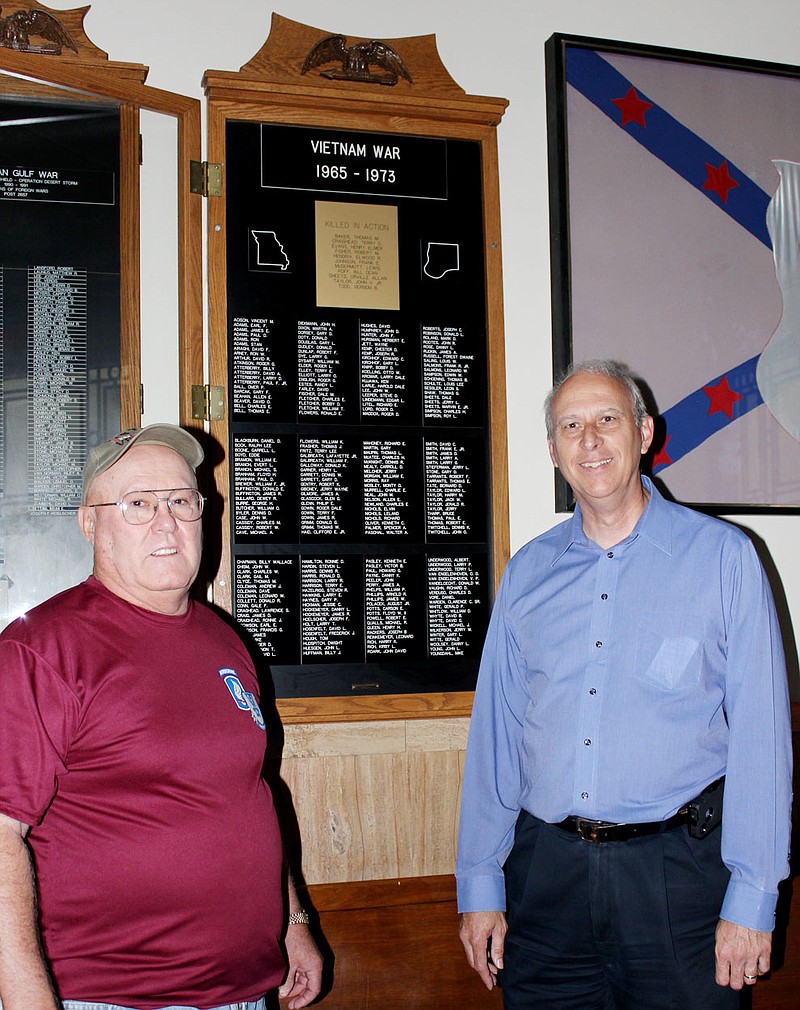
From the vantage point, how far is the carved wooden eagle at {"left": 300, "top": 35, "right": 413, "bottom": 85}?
2.60 m

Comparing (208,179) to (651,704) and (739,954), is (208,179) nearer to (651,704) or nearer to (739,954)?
(651,704)

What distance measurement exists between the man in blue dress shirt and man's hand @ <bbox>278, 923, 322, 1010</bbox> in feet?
1.11

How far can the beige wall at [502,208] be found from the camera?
8.04 feet

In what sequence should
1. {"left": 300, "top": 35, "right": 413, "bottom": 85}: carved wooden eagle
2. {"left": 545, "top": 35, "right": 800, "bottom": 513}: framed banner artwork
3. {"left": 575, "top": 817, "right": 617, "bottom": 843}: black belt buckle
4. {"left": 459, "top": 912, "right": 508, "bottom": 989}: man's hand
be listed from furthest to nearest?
{"left": 545, "top": 35, "right": 800, "bottom": 513}: framed banner artwork, {"left": 300, "top": 35, "right": 413, "bottom": 85}: carved wooden eagle, {"left": 459, "top": 912, "right": 508, "bottom": 989}: man's hand, {"left": 575, "top": 817, "right": 617, "bottom": 843}: black belt buckle

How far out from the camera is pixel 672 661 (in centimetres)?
194

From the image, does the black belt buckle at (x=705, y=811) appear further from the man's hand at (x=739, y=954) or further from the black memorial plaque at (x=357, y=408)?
the black memorial plaque at (x=357, y=408)

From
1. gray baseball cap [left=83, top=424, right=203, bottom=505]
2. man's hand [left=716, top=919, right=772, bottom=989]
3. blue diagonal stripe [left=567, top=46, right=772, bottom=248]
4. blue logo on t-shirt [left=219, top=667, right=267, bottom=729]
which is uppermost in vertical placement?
blue diagonal stripe [left=567, top=46, right=772, bottom=248]

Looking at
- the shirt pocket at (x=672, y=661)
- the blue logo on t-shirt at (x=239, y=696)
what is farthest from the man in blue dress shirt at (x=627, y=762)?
the blue logo on t-shirt at (x=239, y=696)

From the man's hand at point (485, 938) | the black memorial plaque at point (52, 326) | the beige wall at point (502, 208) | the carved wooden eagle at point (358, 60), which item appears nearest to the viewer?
the man's hand at point (485, 938)

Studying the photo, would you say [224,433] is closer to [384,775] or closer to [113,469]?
[113,469]

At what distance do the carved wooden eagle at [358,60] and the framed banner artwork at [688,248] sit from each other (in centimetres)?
45

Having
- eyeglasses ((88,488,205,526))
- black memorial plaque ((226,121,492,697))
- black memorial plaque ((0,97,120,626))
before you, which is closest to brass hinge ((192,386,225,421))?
black memorial plaque ((226,121,492,697))

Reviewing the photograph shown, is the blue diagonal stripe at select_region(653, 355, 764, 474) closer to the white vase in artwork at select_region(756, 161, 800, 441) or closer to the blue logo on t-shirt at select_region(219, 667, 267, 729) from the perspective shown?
the white vase in artwork at select_region(756, 161, 800, 441)

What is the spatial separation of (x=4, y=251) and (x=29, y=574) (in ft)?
2.35
